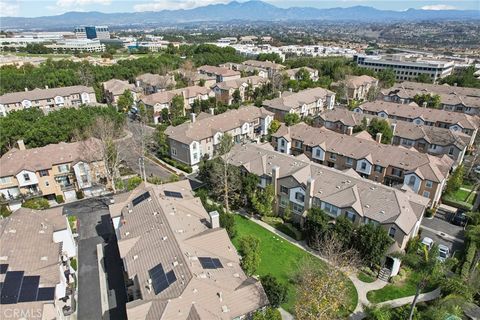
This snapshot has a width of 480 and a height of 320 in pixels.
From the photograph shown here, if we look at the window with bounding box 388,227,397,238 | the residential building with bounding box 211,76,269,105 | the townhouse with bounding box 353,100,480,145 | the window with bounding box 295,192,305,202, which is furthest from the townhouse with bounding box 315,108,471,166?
the residential building with bounding box 211,76,269,105

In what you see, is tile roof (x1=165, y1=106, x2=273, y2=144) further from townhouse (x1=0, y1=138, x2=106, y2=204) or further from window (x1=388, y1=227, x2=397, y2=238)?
window (x1=388, y1=227, x2=397, y2=238)

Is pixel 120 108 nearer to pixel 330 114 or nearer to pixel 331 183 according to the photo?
pixel 330 114

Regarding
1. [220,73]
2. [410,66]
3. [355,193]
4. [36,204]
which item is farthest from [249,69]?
[36,204]

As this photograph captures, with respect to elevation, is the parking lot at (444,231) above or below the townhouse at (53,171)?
below

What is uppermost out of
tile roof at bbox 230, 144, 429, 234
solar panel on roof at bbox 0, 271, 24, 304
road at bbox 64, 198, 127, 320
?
solar panel on roof at bbox 0, 271, 24, 304

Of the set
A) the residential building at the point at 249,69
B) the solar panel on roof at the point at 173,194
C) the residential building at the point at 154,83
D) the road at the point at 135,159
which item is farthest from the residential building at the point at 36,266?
the residential building at the point at 249,69

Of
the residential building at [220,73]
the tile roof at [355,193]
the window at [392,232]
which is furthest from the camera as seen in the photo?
the residential building at [220,73]

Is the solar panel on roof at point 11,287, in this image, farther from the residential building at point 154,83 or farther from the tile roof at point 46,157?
the residential building at point 154,83

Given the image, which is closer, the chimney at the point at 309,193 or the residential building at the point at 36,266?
the residential building at the point at 36,266
